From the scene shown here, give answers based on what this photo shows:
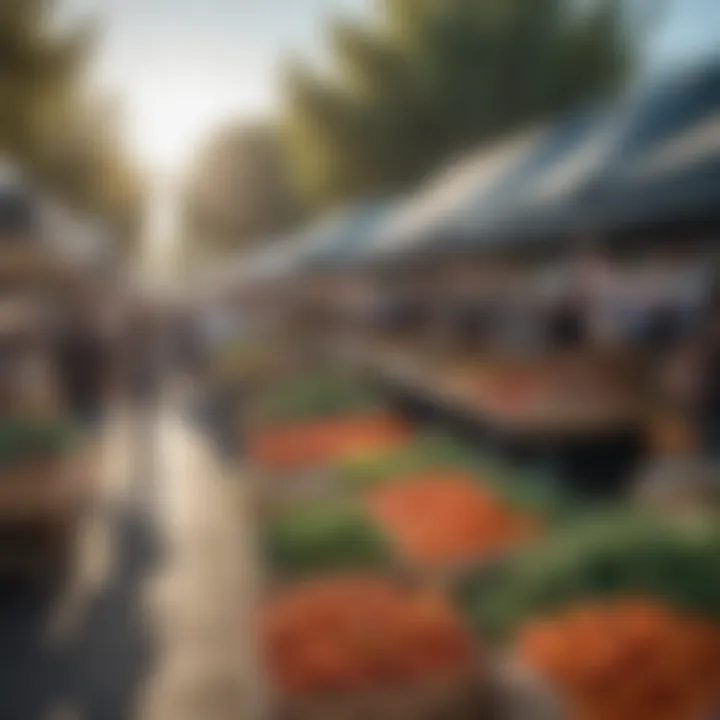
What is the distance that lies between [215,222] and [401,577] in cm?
221

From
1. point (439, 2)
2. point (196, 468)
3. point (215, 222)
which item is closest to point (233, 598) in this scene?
point (196, 468)

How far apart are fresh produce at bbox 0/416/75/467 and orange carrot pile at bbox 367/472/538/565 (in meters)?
1.26

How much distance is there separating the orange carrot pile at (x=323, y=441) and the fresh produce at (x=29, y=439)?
3.08ft

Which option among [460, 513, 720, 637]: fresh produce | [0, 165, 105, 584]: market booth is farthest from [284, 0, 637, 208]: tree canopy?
[460, 513, 720, 637]: fresh produce

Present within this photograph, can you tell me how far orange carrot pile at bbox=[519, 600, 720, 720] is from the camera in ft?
7.30

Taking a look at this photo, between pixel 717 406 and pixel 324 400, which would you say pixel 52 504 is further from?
pixel 717 406

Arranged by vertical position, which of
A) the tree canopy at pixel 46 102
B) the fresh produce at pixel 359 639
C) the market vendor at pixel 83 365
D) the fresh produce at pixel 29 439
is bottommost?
the fresh produce at pixel 359 639

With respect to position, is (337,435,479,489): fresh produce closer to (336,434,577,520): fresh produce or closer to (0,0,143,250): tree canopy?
(336,434,577,520): fresh produce

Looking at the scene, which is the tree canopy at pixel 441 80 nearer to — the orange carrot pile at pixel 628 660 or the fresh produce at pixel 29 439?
the fresh produce at pixel 29 439

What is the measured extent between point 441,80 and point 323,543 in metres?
2.60

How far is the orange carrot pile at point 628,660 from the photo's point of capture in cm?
223

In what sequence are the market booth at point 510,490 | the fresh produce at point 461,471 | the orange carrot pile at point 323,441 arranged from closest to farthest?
the market booth at point 510,490
the fresh produce at point 461,471
the orange carrot pile at point 323,441

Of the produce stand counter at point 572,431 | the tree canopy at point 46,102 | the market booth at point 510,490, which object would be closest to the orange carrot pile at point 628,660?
the market booth at point 510,490

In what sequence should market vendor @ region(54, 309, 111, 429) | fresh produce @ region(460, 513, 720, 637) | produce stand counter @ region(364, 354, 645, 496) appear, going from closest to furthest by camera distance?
1. fresh produce @ region(460, 513, 720, 637)
2. produce stand counter @ region(364, 354, 645, 496)
3. market vendor @ region(54, 309, 111, 429)
